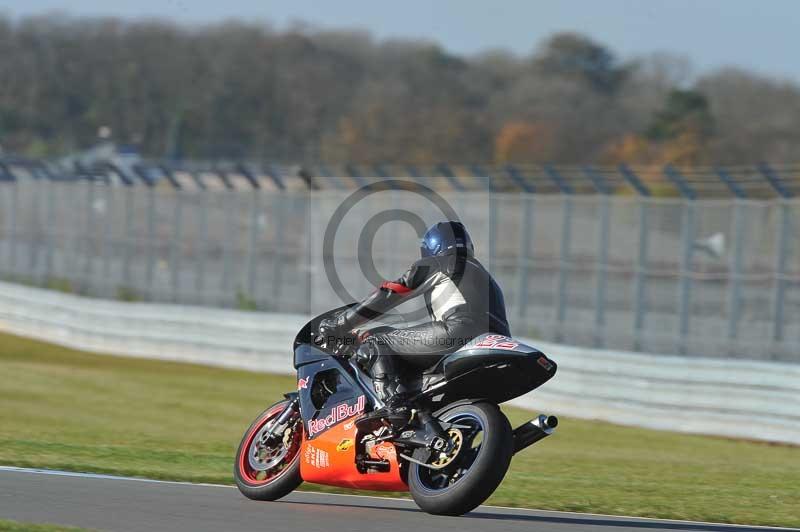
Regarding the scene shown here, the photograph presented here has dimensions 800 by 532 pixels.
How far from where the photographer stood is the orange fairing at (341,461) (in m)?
8.59

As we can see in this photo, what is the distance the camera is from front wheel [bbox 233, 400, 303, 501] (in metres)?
9.08

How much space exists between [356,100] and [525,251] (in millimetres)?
37932

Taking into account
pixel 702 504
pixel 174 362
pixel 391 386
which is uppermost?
pixel 391 386

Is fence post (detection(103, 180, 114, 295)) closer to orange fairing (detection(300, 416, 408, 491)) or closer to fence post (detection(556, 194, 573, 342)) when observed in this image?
fence post (detection(556, 194, 573, 342))

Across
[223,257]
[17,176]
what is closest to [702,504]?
[223,257]

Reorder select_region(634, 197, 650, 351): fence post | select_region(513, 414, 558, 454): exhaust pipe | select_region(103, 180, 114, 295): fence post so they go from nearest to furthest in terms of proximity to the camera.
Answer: select_region(513, 414, 558, 454): exhaust pipe, select_region(634, 197, 650, 351): fence post, select_region(103, 180, 114, 295): fence post

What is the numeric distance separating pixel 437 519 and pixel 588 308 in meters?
13.1

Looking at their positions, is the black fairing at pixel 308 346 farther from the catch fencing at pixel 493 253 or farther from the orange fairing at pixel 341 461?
the catch fencing at pixel 493 253

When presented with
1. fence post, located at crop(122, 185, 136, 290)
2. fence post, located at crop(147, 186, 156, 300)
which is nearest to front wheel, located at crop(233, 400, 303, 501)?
fence post, located at crop(147, 186, 156, 300)

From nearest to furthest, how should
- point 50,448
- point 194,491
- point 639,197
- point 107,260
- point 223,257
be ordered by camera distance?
point 194,491, point 50,448, point 639,197, point 223,257, point 107,260

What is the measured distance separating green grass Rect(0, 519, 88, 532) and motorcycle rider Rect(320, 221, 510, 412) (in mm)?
→ 1967

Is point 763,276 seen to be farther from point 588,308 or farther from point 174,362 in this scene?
point 174,362

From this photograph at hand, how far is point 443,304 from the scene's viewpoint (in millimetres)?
8562

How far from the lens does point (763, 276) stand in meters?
18.8
